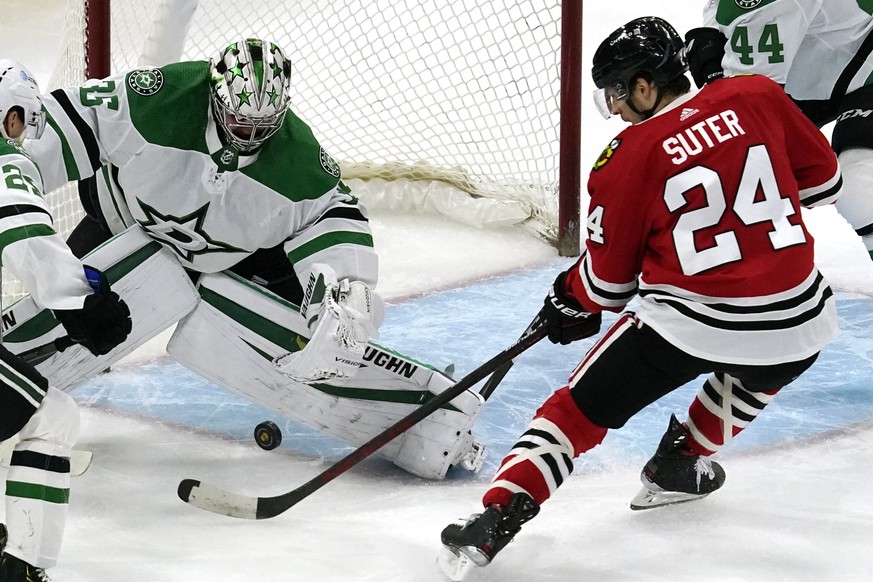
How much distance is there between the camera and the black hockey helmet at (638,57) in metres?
2.11

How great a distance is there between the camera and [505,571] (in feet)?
7.30

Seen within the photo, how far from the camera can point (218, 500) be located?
240 centimetres

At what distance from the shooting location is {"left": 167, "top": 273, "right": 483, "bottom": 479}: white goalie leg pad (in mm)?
2674

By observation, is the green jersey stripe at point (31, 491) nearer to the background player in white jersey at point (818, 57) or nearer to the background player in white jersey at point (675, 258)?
the background player in white jersey at point (675, 258)

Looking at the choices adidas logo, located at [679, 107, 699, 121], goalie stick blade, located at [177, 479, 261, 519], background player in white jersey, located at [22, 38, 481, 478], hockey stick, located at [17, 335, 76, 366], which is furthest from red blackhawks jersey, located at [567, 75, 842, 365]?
hockey stick, located at [17, 335, 76, 366]

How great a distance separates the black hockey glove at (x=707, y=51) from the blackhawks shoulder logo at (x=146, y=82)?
129 centimetres

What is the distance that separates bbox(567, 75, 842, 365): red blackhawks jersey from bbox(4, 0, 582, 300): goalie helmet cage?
220 cm

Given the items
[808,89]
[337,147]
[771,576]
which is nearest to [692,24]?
[337,147]

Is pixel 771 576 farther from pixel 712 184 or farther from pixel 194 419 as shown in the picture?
pixel 194 419

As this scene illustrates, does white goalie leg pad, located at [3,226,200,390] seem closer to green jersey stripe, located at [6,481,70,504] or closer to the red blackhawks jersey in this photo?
green jersey stripe, located at [6,481,70,504]

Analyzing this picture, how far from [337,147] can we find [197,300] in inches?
82.5

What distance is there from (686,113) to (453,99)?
280cm

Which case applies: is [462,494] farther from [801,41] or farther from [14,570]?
[801,41]

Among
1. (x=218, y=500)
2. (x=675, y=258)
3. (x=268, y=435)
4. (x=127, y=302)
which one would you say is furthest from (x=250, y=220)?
(x=675, y=258)
